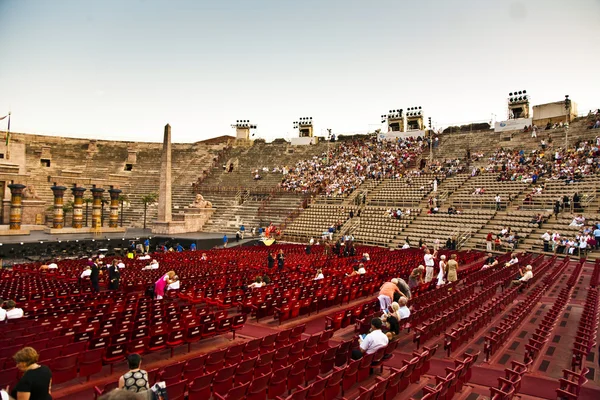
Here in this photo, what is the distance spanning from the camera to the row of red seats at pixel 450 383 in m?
6.14

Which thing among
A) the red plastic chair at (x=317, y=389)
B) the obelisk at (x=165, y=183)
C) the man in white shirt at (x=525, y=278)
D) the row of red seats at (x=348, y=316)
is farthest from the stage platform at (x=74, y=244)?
the red plastic chair at (x=317, y=389)

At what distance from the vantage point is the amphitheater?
736cm

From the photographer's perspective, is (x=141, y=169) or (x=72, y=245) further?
(x=141, y=169)

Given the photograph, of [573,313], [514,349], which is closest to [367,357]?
[514,349]

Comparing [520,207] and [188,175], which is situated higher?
[188,175]

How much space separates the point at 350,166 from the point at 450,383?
47531mm

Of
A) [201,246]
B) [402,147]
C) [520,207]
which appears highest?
[402,147]

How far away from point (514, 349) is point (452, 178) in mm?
34927

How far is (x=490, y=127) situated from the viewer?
56.0 metres

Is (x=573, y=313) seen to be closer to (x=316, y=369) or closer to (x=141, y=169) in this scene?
(x=316, y=369)

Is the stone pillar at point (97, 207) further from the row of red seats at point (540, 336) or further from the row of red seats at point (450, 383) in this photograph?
the row of red seats at point (450, 383)

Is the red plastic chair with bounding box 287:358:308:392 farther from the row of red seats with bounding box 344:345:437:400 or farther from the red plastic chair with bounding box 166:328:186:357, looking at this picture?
the red plastic chair with bounding box 166:328:186:357

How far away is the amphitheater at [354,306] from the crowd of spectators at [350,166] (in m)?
1.89

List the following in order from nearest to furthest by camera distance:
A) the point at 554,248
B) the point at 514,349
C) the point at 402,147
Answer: the point at 514,349 < the point at 554,248 < the point at 402,147
